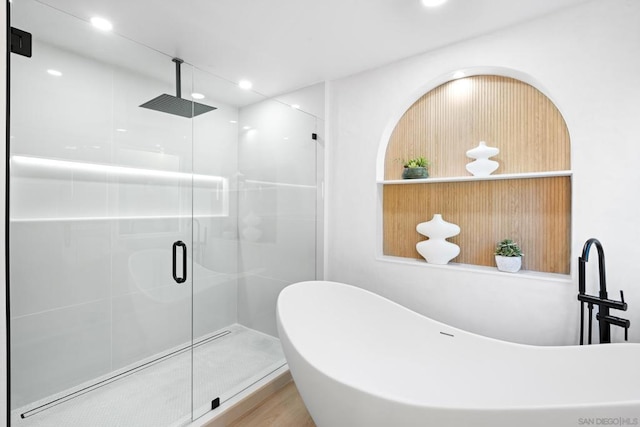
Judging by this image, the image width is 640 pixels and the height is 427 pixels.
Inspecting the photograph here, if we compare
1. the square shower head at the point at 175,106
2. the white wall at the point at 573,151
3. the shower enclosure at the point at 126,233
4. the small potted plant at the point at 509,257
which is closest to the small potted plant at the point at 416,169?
the white wall at the point at 573,151

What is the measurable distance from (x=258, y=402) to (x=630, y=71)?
2.95 meters

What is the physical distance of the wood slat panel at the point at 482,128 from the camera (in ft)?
6.36

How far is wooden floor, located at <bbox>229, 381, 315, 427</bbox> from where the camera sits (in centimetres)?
190

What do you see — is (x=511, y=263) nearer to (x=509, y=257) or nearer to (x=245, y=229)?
(x=509, y=257)

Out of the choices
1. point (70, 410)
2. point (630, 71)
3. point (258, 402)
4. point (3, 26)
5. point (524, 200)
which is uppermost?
point (630, 71)

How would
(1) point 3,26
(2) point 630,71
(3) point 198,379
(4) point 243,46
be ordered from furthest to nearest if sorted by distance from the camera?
(4) point 243,46 → (3) point 198,379 → (2) point 630,71 → (1) point 3,26

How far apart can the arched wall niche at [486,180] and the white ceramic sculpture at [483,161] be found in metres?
0.07

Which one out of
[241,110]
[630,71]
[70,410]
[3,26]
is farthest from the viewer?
[241,110]

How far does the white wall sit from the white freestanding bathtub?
0.30 meters

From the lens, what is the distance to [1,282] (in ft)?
3.23

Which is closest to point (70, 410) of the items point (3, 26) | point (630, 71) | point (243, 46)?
point (3, 26)

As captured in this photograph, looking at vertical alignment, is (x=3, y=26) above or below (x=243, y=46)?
below

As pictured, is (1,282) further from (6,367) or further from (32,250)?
(32,250)

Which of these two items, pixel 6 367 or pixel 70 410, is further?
pixel 70 410
